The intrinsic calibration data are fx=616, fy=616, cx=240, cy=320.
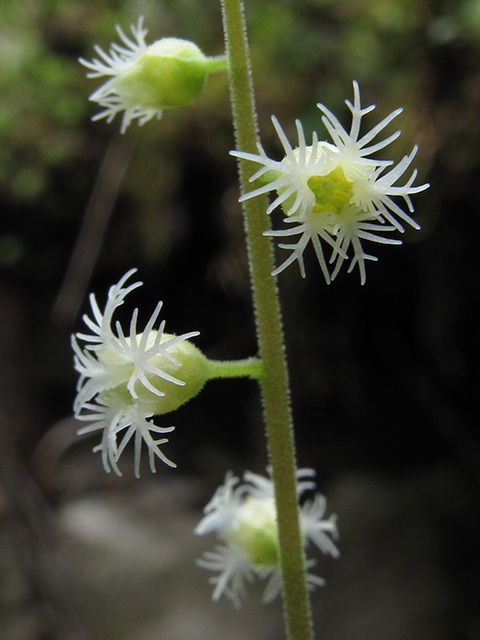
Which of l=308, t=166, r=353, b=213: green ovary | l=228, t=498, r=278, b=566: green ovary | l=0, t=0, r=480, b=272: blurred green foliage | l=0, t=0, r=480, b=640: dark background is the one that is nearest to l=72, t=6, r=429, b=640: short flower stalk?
l=308, t=166, r=353, b=213: green ovary

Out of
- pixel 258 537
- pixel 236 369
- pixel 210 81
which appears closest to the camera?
pixel 236 369

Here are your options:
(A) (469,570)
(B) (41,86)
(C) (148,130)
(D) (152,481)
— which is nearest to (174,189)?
(C) (148,130)

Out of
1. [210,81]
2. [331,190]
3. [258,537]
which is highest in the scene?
[210,81]

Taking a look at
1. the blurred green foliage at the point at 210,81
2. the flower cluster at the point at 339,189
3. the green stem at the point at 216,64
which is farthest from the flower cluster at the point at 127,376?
the blurred green foliage at the point at 210,81

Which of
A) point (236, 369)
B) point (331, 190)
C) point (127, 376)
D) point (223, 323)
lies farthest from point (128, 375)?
point (223, 323)

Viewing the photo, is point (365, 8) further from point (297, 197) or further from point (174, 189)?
point (297, 197)

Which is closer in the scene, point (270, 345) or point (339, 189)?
point (339, 189)

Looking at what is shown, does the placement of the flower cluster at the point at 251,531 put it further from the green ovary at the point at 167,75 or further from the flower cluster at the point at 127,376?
the green ovary at the point at 167,75

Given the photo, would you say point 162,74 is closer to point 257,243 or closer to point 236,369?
point 257,243
